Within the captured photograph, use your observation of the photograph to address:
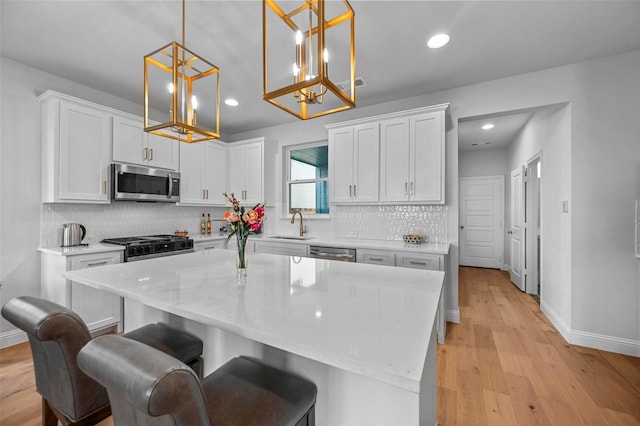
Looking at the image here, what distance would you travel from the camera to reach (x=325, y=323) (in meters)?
0.95

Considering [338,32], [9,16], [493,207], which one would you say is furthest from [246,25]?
[493,207]

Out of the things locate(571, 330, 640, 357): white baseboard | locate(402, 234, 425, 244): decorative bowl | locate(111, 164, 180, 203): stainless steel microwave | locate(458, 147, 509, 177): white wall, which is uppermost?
locate(458, 147, 509, 177): white wall

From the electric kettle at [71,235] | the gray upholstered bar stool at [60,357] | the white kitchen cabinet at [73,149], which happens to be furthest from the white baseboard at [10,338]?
the gray upholstered bar stool at [60,357]

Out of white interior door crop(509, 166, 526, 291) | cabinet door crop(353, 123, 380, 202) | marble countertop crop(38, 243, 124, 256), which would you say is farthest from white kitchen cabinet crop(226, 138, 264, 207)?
white interior door crop(509, 166, 526, 291)

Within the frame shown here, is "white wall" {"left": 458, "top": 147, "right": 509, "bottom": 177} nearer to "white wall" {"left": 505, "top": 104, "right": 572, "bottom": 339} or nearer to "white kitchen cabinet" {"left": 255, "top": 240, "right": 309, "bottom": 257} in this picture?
"white wall" {"left": 505, "top": 104, "right": 572, "bottom": 339}

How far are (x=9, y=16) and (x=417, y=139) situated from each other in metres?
3.74

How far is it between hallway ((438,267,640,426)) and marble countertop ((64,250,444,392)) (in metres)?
1.05

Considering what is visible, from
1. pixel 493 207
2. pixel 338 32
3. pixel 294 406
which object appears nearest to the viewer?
pixel 294 406

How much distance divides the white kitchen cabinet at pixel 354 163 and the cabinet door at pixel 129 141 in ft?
7.87

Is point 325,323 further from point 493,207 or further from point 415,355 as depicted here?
point 493,207

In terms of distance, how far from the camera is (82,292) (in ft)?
8.90

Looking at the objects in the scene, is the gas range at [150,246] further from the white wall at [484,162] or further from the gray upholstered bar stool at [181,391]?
the white wall at [484,162]

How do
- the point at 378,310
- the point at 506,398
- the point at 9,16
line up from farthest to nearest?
the point at 9,16 → the point at 506,398 → the point at 378,310

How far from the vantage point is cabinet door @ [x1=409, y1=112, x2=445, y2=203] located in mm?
3068
